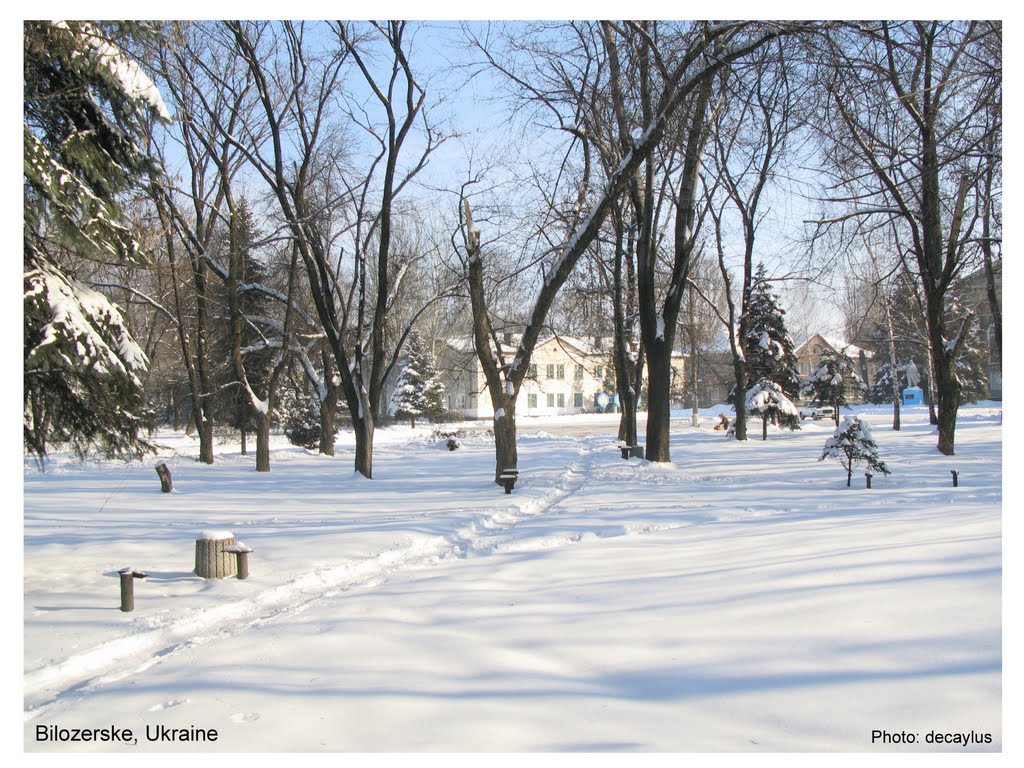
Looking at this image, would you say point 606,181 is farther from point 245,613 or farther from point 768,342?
point 768,342

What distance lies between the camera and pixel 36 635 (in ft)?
18.0

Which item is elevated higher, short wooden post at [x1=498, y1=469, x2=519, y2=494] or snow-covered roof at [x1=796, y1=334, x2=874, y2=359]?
snow-covered roof at [x1=796, y1=334, x2=874, y2=359]

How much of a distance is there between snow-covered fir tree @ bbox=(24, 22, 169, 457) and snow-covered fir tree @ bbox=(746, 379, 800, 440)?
1148 inches

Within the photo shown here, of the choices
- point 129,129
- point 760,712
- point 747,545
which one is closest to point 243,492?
point 129,129

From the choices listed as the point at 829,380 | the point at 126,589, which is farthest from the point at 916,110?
the point at 829,380

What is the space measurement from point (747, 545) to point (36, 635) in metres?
6.32

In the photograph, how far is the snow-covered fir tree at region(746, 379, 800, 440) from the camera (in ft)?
105

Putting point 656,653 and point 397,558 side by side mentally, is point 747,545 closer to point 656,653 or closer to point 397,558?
point 656,653

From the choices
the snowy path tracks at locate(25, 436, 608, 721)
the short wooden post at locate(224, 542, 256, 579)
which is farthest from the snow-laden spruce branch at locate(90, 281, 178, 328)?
the snowy path tracks at locate(25, 436, 608, 721)

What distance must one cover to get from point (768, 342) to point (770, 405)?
4046 mm

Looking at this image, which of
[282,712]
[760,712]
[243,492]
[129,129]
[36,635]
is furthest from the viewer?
[243,492]

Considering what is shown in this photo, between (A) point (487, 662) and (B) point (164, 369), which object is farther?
(B) point (164, 369)

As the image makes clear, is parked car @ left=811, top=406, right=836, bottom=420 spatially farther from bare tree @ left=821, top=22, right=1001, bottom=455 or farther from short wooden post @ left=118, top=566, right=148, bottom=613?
short wooden post @ left=118, top=566, right=148, bottom=613

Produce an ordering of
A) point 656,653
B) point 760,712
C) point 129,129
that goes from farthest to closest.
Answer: point 129,129 < point 656,653 < point 760,712
